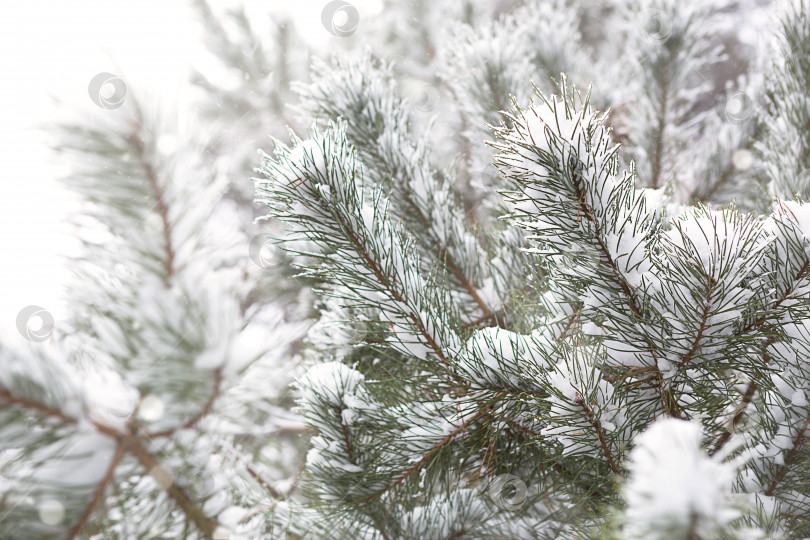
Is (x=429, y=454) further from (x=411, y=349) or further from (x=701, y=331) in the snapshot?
(x=701, y=331)

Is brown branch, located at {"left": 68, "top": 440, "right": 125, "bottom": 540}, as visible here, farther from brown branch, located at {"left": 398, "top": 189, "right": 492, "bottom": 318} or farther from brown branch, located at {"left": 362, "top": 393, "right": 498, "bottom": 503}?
brown branch, located at {"left": 398, "top": 189, "right": 492, "bottom": 318}

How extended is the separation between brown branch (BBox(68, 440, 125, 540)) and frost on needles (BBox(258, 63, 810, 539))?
1.09ft

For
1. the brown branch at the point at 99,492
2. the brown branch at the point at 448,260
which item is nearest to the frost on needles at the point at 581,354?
the brown branch at the point at 448,260

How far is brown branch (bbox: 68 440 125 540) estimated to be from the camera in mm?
499

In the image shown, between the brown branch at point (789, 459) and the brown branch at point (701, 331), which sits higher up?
the brown branch at point (701, 331)

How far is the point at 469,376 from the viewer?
2.28 ft

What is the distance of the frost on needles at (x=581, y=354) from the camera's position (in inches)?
21.5

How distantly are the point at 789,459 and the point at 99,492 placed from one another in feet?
3.05

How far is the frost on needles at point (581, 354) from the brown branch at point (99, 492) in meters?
0.33

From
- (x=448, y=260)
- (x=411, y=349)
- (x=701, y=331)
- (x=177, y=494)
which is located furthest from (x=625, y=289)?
(x=177, y=494)

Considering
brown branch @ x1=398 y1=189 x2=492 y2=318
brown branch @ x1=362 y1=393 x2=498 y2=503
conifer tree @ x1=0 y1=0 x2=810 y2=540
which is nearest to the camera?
conifer tree @ x1=0 y1=0 x2=810 y2=540

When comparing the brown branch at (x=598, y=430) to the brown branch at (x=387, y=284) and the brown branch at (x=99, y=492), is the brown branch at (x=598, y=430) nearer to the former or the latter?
the brown branch at (x=387, y=284)

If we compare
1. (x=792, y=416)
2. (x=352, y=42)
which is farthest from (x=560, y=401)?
(x=352, y=42)

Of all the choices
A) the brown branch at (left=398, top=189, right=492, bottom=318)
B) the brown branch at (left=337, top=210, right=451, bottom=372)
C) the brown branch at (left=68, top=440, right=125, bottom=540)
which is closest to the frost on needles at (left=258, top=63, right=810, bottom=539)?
the brown branch at (left=337, top=210, right=451, bottom=372)
